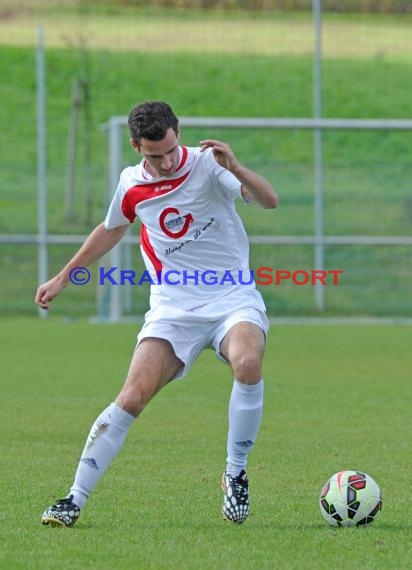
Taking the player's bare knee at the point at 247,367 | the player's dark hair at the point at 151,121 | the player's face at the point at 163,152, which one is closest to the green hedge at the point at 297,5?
the player's face at the point at 163,152

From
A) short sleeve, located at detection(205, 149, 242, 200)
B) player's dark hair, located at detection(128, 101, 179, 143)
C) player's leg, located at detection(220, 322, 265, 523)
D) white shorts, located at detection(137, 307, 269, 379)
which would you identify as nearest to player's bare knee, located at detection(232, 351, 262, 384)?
player's leg, located at detection(220, 322, 265, 523)

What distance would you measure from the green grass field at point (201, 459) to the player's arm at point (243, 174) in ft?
4.82

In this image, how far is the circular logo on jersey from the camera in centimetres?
652

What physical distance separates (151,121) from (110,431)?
140 centimetres

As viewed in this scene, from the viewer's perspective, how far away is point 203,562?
5.43 meters

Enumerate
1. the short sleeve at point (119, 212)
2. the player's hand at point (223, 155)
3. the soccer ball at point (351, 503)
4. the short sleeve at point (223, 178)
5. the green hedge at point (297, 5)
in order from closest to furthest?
the player's hand at point (223, 155) → the soccer ball at point (351, 503) → the short sleeve at point (223, 178) → the short sleeve at point (119, 212) → the green hedge at point (297, 5)

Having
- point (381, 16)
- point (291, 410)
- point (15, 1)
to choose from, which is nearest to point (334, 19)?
point (381, 16)

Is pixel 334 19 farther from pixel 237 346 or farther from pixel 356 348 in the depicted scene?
pixel 237 346

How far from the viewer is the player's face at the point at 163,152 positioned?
619cm

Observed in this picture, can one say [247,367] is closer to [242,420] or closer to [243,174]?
[242,420]

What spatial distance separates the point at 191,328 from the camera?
6512 mm

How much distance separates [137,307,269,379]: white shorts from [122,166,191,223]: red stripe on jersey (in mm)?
538

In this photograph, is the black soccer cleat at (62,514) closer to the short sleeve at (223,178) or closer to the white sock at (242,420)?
the white sock at (242,420)

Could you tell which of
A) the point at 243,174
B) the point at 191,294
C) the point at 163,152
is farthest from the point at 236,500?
the point at 163,152
